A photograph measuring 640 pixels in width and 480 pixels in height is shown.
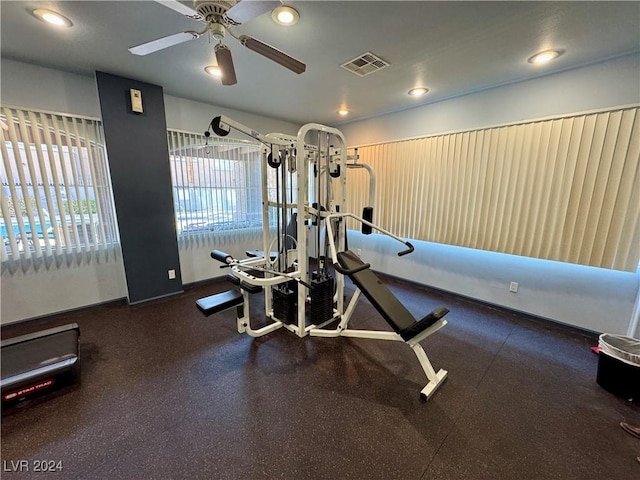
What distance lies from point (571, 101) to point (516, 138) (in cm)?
50

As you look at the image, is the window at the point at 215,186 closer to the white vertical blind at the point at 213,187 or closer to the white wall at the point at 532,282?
the white vertical blind at the point at 213,187

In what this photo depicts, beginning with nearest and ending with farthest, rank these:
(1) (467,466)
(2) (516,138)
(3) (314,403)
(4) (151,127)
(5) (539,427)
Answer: (1) (467,466)
(5) (539,427)
(3) (314,403)
(2) (516,138)
(4) (151,127)

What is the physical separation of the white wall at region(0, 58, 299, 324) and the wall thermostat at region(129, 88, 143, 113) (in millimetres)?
401

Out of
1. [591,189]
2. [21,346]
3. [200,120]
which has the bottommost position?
[21,346]

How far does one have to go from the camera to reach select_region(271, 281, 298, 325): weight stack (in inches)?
105

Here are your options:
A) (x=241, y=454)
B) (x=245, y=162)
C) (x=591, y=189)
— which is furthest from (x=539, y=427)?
(x=245, y=162)

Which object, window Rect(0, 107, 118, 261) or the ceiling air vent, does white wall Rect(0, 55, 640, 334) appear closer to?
window Rect(0, 107, 118, 261)

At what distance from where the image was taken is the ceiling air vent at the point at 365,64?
2297mm

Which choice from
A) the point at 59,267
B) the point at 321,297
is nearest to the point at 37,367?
the point at 59,267

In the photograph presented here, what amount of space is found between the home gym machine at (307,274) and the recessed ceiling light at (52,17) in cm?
116

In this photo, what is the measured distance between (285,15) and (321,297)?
7.73 ft

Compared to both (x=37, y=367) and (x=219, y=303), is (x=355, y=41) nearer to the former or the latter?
(x=219, y=303)

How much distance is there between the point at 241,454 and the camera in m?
1.46

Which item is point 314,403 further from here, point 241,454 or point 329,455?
point 241,454
